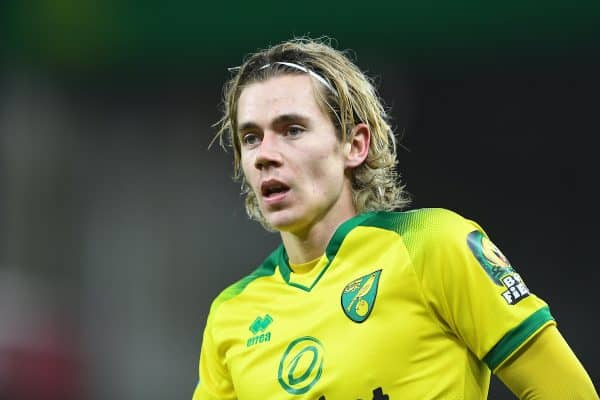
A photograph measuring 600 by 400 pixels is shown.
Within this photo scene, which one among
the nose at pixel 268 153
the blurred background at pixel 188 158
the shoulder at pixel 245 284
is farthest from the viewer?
the blurred background at pixel 188 158

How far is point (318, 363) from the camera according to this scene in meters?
2.00

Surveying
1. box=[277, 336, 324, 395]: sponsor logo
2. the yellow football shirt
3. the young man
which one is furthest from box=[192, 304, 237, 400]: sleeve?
box=[277, 336, 324, 395]: sponsor logo

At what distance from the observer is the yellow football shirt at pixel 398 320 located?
185cm

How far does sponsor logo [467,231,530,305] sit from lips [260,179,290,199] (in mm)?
533

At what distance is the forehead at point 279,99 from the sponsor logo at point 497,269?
605 millimetres

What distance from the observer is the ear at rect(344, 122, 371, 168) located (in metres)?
2.35

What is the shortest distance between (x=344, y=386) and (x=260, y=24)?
326cm

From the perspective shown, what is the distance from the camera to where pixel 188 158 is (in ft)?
16.7

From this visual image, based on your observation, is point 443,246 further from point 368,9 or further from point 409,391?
point 368,9

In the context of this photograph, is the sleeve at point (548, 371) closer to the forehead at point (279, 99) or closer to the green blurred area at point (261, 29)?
the forehead at point (279, 99)

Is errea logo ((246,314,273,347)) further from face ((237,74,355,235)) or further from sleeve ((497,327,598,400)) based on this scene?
sleeve ((497,327,598,400))

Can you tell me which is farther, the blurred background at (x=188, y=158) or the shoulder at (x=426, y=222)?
the blurred background at (x=188, y=158)

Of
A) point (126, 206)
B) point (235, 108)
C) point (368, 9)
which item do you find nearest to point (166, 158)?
point (126, 206)

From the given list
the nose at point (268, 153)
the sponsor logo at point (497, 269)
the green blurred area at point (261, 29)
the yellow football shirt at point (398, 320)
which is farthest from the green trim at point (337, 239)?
the green blurred area at point (261, 29)
